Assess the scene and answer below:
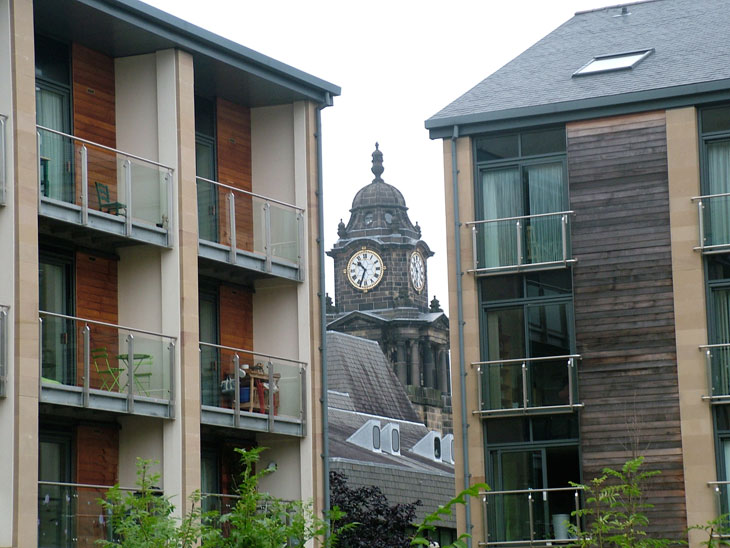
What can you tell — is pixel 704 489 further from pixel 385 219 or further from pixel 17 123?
pixel 385 219

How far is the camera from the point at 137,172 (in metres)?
25.9

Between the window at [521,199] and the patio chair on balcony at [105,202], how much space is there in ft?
30.3

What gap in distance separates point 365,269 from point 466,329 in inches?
2664

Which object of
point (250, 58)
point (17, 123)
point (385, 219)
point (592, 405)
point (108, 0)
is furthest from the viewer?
point (385, 219)

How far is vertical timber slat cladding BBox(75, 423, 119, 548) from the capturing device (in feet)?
78.1

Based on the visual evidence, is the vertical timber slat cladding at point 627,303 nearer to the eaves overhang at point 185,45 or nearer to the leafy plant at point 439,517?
the eaves overhang at point 185,45

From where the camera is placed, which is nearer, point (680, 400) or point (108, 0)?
point (108, 0)

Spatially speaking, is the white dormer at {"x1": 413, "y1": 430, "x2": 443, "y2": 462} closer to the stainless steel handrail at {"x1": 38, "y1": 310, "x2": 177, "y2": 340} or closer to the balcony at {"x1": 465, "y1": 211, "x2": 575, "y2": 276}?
the balcony at {"x1": 465, "y1": 211, "x2": 575, "y2": 276}

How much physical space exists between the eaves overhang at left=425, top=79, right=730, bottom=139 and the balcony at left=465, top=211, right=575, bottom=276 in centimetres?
182

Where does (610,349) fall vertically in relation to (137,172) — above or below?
below

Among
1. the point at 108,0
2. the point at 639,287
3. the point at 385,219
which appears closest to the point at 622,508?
the point at 639,287

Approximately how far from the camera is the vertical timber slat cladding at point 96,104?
83.1 ft

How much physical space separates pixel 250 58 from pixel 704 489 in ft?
35.4

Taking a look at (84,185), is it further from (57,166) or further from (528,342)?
(528,342)
